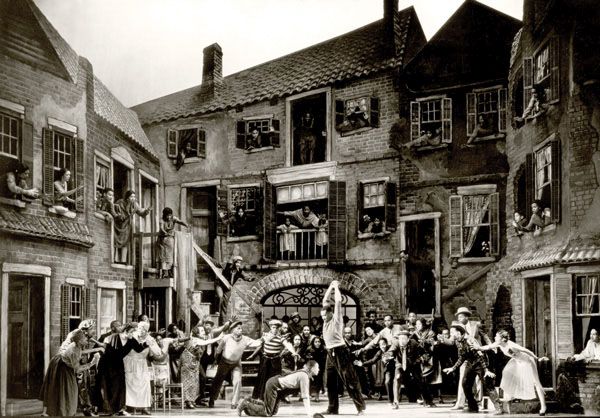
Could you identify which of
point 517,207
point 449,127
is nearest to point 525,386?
point 517,207

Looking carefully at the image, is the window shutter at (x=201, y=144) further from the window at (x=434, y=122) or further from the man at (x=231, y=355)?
the window at (x=434, y=122)

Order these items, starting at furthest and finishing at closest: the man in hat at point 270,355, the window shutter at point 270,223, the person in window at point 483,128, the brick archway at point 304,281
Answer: the window shutter at point 270,223
the brick archway at point 304,281
the man in hat at point 270,355
the person in window at point 483,128

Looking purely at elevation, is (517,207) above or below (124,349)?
above

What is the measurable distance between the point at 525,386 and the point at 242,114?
13.5ft

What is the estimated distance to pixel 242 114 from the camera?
31.3 ft

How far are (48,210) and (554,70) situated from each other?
200 inches

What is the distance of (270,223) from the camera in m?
9.27

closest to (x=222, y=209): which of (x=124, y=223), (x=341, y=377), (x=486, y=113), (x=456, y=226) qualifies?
(x=124, y=223)

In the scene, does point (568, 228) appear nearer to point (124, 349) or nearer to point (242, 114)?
point (242, 114)

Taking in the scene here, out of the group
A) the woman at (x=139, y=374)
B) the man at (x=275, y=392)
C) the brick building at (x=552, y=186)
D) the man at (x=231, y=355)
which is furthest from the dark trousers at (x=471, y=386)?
the woman at (x=139, y=374)

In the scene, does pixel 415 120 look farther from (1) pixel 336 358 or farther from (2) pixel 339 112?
(1) pixel 336 358

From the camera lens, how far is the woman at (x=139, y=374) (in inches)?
336

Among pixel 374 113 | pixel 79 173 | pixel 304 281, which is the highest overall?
pixel 374 113

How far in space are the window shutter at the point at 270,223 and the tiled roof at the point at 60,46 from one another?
2.33 meters
